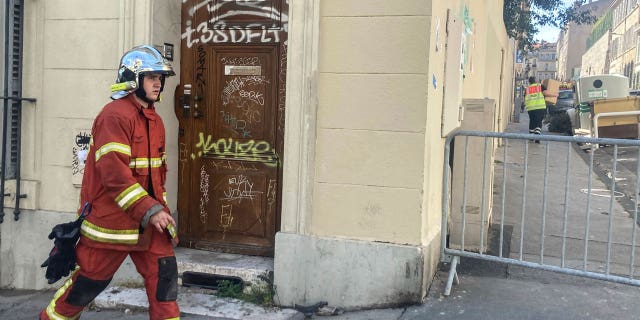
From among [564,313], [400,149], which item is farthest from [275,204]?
[564,313]

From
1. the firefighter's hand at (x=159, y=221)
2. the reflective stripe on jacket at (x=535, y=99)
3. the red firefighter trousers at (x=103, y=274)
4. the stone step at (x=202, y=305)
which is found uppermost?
the reflective stripe on jacket at (x=535, y=99)

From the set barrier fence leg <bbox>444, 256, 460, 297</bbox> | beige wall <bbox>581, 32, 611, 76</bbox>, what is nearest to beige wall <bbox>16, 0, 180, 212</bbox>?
barrier fence leg <bbox>444, 256, 460, 297</bbox>

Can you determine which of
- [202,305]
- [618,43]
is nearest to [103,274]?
[202,305]

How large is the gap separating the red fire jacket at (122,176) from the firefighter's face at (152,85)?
84 mm

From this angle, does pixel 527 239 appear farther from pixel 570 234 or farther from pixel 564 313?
pixel 564 313

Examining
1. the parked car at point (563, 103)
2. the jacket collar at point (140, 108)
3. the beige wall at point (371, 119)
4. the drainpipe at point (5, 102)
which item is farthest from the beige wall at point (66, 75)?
the parked car at point (563, 103)

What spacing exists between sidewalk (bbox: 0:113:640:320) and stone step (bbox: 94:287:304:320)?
0.11 feet

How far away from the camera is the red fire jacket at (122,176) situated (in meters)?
3.20

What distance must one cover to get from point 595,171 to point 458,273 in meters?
8.05

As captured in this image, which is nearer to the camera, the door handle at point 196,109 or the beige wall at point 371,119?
the beige wall at point 371,119

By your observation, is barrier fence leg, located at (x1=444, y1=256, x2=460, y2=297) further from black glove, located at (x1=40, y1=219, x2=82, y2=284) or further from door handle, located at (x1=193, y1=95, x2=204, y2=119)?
black glove, located at (x1=40, y1=219, x2=82, y2=284)

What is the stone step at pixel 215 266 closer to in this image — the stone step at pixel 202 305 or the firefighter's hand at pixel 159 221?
the stone step at pixel 202 305

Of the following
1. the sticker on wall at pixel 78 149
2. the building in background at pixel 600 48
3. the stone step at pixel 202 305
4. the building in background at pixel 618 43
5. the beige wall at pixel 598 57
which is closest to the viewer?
the stone step at pixel 202 305

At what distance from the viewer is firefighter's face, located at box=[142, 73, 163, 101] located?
11.2 feet
